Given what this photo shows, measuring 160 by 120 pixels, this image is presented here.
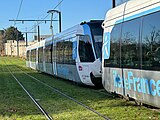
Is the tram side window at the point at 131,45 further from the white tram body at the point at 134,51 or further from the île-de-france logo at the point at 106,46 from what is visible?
the île-de-france logo at the point at 106,46

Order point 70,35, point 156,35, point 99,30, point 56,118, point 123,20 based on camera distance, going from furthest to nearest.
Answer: point 70,35, point 99,30, point 123,20, point 56,118, point 156,35

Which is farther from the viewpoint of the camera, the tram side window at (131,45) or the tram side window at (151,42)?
the tram side window at (131,45)

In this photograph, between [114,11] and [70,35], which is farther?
[70,35]

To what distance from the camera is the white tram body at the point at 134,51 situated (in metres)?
10.6

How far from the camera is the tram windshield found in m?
19.4

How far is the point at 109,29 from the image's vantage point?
14680mm

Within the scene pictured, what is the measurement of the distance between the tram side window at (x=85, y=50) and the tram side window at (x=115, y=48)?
4.94 metres

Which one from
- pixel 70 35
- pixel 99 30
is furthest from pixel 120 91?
pixel 70 35

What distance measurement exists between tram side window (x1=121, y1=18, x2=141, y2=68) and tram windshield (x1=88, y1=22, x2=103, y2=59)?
20.1 feet

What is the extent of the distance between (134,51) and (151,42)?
129cm

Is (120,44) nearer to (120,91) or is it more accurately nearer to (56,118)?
(120,91)

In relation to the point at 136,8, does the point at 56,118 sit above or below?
below

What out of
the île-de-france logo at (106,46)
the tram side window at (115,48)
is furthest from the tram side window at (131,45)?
the île-de-france logo at (106,46)

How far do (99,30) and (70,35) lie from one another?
3884mm
